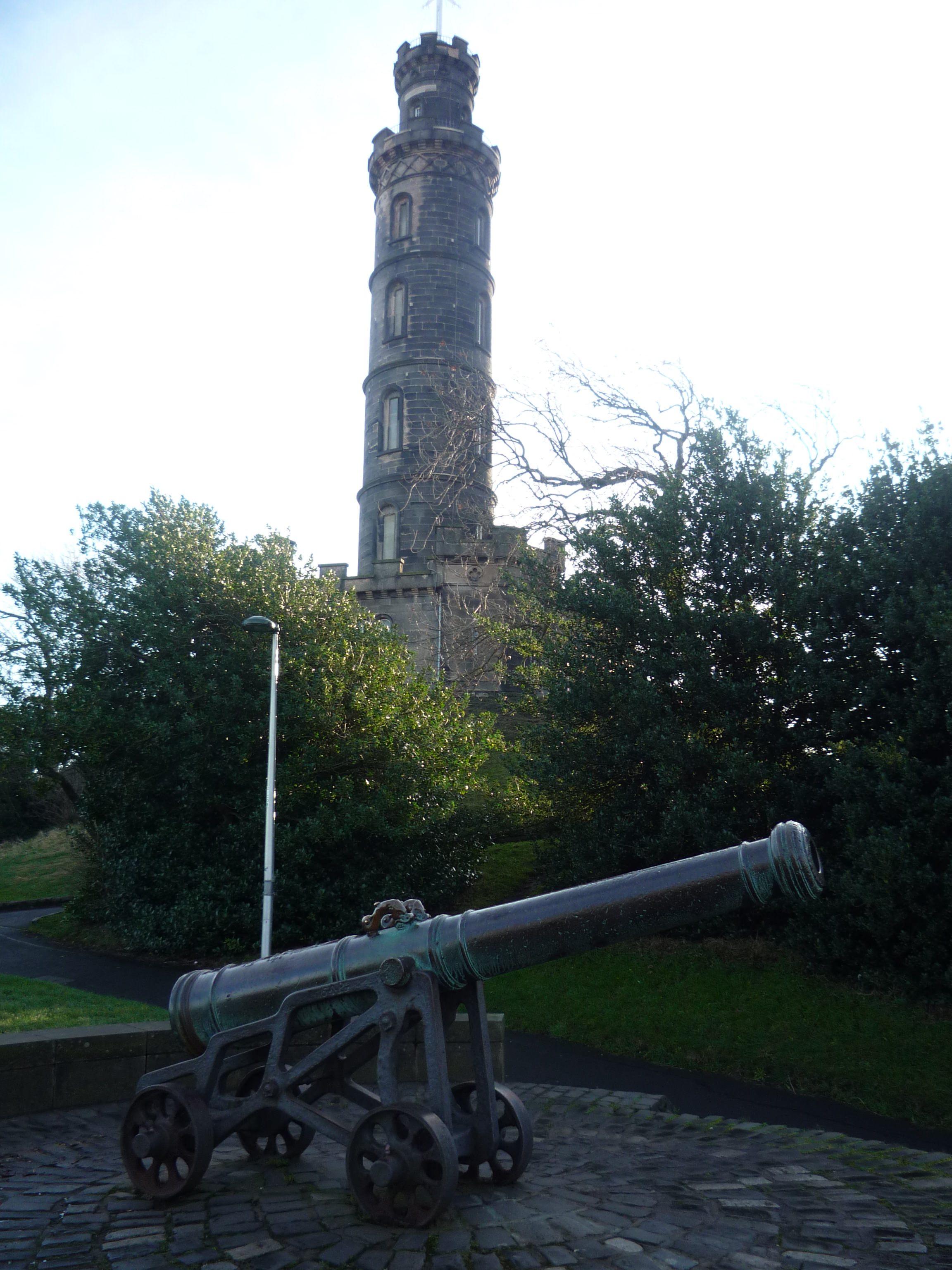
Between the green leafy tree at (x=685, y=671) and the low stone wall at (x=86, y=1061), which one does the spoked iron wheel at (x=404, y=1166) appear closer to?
the low stone wall at (x=86, y=1061)

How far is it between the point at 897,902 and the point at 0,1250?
473 inches

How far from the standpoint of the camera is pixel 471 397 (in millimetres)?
28375

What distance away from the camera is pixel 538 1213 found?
17.1 feet

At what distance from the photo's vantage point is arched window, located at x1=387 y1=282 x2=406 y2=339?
1695 inches

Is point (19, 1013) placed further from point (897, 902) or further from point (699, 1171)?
point (897, 902)

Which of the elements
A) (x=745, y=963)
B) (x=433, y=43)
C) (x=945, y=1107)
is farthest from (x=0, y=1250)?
(x=433, y=43)

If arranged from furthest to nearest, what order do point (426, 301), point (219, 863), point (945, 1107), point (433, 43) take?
point (433, 43), point (426, 301), point (219, 863), point (945, 1107)

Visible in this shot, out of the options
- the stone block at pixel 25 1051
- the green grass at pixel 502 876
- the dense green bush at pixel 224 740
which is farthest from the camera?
the green grass at pixel 502 876

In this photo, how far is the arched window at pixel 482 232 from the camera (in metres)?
44.2

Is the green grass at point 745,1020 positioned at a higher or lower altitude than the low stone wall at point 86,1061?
lower

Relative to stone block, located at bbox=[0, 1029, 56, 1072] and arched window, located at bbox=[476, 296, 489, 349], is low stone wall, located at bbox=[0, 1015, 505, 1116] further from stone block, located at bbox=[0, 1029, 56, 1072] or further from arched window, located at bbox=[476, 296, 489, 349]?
arched window, located at bbox=[476, 296, 489, 349]

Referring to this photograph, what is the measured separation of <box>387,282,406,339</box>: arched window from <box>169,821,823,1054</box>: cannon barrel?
39.7 m

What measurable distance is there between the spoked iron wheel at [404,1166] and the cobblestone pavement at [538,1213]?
0.11 m

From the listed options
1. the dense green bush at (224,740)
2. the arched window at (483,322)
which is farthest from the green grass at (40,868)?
the arched window at (483,322)
